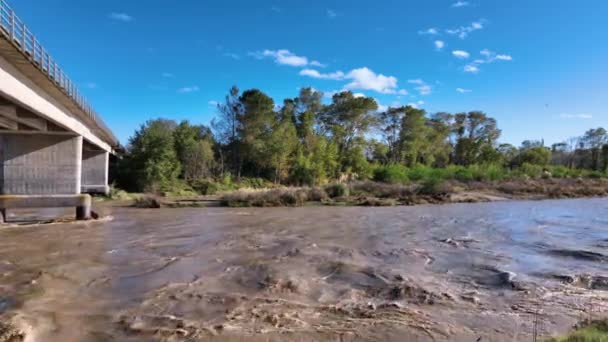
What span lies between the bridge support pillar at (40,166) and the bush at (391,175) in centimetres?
3955

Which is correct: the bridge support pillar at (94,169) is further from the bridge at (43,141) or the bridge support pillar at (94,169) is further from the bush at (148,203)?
the bridge at (43,141)

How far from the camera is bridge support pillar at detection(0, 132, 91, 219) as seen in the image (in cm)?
2269

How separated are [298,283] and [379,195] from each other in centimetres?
3209

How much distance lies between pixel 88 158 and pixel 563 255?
137ft

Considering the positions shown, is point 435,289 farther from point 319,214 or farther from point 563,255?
point 319,214

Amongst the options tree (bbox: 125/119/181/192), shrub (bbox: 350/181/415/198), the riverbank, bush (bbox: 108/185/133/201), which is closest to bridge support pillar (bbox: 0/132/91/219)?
the riverbank

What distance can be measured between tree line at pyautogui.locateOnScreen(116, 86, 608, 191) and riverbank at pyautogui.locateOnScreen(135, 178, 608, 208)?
8783 millimetres

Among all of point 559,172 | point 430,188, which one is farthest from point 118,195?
point 559,172

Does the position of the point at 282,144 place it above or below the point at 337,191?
above

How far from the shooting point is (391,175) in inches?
2189

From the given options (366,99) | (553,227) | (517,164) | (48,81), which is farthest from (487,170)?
(48,81)

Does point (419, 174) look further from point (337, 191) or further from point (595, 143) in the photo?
point (595, 143)

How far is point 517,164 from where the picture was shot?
84.2 meters

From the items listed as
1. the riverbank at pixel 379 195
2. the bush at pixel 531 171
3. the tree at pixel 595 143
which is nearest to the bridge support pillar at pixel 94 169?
the riverbank at pixel 379 195
